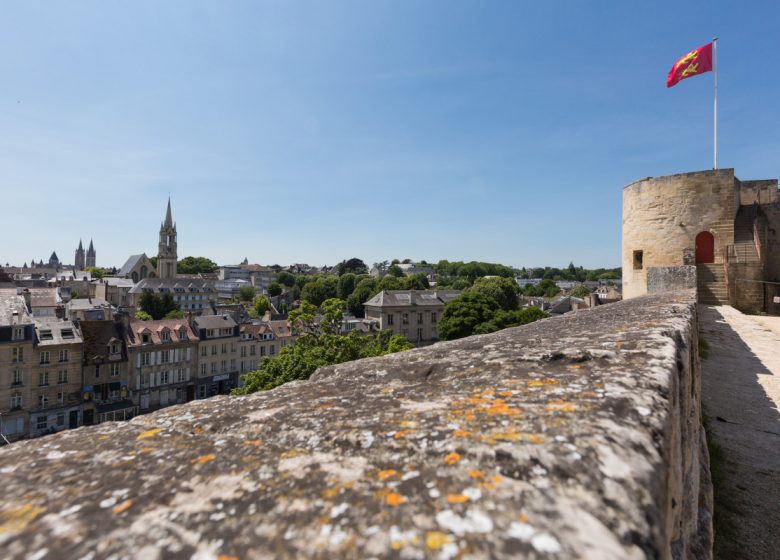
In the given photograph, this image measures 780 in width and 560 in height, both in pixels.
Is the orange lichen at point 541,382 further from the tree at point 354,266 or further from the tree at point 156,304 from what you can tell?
the tree at point 354,266

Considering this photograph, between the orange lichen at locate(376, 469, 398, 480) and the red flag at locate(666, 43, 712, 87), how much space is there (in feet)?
63.2

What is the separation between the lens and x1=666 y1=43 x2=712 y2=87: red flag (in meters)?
14.8

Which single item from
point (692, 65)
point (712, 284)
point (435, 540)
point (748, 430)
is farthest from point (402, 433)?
point (692, 65)

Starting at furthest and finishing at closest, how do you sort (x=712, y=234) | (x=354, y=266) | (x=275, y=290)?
(x=354, y=266), (x=275, y=290), (x=712, y=234)

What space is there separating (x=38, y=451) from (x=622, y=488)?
2252 millimetres

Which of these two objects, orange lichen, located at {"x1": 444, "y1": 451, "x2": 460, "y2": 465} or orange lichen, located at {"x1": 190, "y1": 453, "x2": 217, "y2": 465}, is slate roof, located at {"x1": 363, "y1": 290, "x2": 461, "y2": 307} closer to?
orange lichen, located at {"x1": 190, "y1": 453, "x2": 217, "y2": 465}

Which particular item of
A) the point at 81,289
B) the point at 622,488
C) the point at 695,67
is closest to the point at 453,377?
the point at 622,488

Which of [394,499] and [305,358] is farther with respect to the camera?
[305,358]

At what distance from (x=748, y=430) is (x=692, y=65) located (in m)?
15.7

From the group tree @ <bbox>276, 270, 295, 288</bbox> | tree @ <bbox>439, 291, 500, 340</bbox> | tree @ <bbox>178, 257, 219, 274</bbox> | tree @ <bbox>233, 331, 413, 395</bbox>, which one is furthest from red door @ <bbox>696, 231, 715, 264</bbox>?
tree @ <bbox>178, 257, 219, 274</bbox>

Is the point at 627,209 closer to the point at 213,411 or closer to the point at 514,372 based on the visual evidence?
the point at 514,372

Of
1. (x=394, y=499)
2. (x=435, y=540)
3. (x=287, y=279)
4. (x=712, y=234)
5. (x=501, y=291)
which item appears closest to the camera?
(x=435, y=540)

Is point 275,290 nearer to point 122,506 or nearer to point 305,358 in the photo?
point 305,358

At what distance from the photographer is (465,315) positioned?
42.4 metres
